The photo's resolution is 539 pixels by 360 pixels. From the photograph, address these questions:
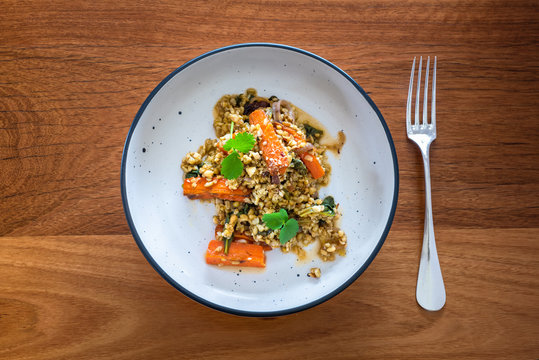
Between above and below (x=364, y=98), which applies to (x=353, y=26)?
above

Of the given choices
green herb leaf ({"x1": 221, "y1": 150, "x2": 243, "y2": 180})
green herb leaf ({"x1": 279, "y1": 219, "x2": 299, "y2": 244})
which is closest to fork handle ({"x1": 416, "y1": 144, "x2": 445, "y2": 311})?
green herb leaf ({"x1": 279, "y1": 219, "x2": 299, "y2": 244})

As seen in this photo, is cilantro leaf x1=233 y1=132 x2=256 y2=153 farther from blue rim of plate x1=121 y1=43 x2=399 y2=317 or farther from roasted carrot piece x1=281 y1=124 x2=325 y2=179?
blue rim of plate x1=121 y1=43 x2=399 y2=317

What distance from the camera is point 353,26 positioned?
1.82m

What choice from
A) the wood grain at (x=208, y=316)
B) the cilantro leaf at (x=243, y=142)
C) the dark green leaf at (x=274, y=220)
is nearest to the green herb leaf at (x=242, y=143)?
the cilantro leaf at (x=243, y=142)

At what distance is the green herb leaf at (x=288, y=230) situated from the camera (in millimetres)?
1562

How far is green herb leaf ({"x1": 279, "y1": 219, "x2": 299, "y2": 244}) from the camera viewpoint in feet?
5.13

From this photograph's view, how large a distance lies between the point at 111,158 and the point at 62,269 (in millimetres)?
552

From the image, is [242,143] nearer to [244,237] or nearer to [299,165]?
[299,165]

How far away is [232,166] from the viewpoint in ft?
5.02

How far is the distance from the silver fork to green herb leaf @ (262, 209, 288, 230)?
689 millimetres

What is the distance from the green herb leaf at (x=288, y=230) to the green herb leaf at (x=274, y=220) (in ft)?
0.08

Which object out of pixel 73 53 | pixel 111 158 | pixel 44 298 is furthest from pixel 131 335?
pixel 73 53

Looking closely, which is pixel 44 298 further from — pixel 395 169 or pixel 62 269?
pixel 395 169

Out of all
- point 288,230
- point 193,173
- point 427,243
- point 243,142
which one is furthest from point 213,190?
point 427,243
